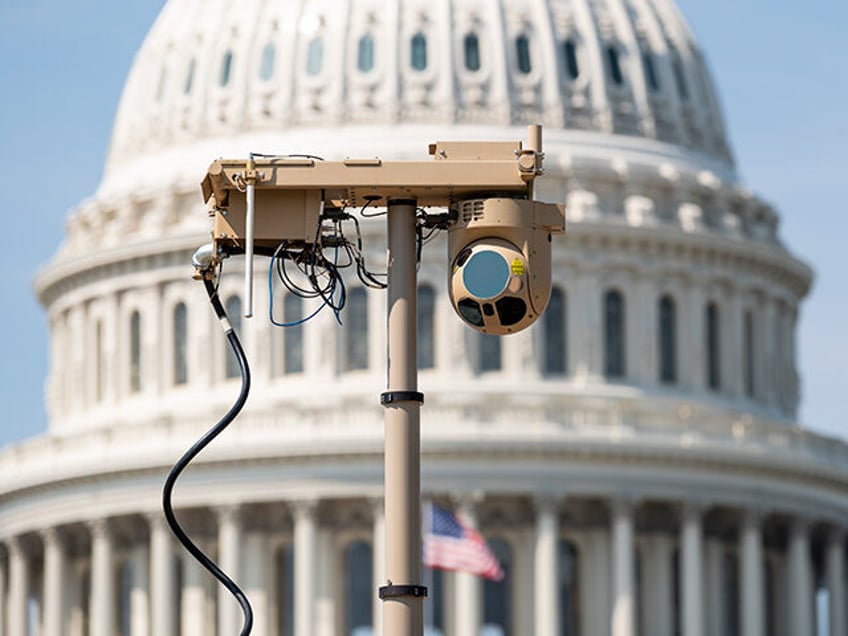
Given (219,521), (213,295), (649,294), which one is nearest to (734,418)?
(649,294)

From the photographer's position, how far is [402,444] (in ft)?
67.7

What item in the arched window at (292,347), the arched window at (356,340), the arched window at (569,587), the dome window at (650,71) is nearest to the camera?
the arched window at (356,340)

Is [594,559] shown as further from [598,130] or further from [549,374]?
[598,130]

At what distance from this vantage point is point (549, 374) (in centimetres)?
11862

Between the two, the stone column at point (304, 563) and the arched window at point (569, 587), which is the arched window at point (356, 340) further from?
the arched window at point (569, 587)

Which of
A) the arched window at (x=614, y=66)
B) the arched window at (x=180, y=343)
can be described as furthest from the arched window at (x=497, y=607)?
the arched window at (x=614, y=66)

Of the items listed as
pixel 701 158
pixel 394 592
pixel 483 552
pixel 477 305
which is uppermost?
pixel 701 158

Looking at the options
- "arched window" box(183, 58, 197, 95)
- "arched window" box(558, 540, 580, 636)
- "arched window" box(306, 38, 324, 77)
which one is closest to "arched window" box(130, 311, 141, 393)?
"arched window" box(183, 58, 197, 95)

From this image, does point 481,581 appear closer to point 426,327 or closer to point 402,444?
point 426,327

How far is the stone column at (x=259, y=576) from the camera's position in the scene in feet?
380

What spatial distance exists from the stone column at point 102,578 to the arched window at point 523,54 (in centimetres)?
2247

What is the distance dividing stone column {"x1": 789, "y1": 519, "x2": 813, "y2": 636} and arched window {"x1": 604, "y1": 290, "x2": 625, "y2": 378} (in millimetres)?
9010

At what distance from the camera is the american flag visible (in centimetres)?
9731

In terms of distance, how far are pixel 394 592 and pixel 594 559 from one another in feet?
324
